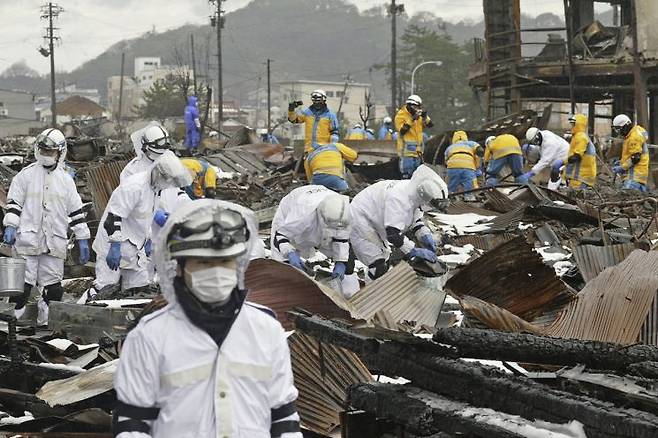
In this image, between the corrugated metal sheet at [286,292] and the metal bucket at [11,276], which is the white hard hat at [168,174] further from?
the corrugated metal sheet at [286,292]

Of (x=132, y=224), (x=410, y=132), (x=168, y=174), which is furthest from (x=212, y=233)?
(x=410, y=132)

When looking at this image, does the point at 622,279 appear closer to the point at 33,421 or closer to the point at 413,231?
the point at 413,231

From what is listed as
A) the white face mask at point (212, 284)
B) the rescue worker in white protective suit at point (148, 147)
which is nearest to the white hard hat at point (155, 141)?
the rescue worker in white protective suit at point (148, 147)

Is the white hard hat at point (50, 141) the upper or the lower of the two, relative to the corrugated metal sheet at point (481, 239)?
upper

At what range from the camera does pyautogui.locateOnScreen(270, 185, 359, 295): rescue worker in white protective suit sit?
29.9 feet

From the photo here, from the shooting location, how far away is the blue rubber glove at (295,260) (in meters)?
9.11

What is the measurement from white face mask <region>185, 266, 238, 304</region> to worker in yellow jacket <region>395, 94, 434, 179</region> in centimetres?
1627

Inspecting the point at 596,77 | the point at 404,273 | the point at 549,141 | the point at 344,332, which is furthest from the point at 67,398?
the point at 596,77

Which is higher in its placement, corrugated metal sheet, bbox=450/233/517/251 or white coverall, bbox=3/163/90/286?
white coverall, bbox=3/163/90/286

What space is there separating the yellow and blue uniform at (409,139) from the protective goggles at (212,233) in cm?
1623

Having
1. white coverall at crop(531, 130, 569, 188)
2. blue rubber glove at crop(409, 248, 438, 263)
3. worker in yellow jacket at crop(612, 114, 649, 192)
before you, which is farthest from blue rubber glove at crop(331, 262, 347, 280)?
white coverall at crop(531, 130, 569, 188)

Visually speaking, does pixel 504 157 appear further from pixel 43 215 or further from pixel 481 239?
pixel 43 215

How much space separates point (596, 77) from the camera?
1192 inches

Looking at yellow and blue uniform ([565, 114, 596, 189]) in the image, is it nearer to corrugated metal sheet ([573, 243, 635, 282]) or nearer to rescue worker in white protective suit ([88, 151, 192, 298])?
corrugated metal sheet ([573, 243, 635, 282])
